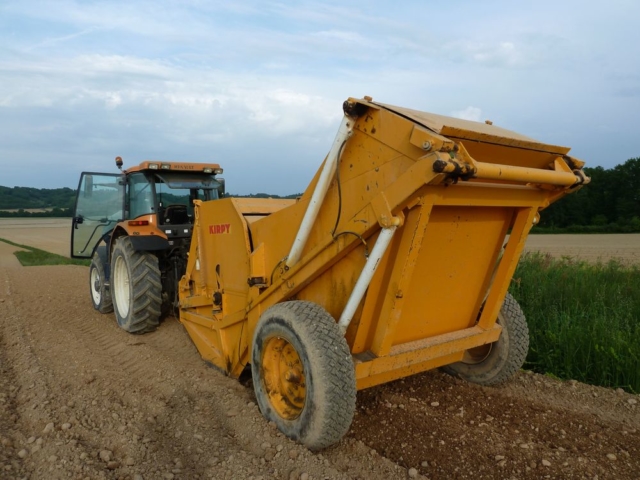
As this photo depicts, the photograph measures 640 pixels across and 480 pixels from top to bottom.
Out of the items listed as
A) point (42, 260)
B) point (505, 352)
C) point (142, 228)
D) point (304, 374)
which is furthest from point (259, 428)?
point (42, 260)

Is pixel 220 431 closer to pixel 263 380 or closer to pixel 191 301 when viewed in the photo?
pixel 263 380

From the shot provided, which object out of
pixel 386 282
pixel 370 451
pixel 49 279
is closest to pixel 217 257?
pixel 386 282

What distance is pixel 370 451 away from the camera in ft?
10.4

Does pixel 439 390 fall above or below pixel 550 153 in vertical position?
below

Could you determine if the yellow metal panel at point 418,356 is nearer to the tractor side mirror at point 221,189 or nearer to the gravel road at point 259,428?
the gravel road at point 259,428

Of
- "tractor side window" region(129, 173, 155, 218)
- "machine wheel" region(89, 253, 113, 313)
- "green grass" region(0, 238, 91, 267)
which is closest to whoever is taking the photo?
"tractor side window" region(129, 173, 155, 218)

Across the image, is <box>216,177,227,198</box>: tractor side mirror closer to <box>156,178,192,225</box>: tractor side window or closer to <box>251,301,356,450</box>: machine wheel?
<box>156,178,192,225</box>: tractor side window

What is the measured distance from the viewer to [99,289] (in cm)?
719

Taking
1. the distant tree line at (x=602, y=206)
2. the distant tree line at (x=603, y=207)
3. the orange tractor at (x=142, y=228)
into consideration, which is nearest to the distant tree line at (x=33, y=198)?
the distant tree line at (x=603, y=207)

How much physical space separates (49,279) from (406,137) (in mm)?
9726

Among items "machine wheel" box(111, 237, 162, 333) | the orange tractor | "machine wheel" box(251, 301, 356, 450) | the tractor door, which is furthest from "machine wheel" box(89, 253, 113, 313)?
"machine wheel" box(251, 301, 356, 450)

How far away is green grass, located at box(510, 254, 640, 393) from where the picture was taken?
14.8ft

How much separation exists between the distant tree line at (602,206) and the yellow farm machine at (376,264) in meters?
26.6

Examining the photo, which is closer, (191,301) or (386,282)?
(386,282)
